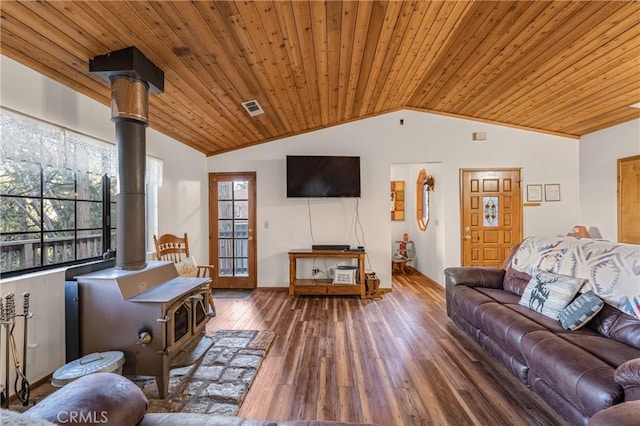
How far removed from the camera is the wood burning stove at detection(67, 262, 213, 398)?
2039 millimetres

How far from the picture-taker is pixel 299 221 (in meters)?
4.98

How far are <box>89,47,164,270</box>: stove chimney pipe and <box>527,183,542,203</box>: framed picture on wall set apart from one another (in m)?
5.52

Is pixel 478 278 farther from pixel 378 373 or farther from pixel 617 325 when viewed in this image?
pixel 378 373

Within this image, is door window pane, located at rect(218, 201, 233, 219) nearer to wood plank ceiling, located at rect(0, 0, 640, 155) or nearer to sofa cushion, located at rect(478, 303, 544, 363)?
wood plank ceiling, located at rect(0, 0, 640, 155)

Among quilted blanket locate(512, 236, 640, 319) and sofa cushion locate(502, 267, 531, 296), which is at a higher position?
Result: quilted blanket locate(512, 236, 640, 319)

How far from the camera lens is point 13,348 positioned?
1.89 meters

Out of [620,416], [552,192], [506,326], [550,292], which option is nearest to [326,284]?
[506,326]

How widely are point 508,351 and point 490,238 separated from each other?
3.12m

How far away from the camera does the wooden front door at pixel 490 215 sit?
16.1 feet

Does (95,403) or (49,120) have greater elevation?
(49,120)

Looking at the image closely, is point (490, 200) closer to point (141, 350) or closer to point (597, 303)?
point (597, 303)

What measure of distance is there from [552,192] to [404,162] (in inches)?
100

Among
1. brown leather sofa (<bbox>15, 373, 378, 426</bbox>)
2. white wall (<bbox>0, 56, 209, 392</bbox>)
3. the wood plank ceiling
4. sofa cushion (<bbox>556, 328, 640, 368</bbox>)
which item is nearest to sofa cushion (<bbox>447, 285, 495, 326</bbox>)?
sofa cushion (<bbox>556, 328, 640, 368</bbox>)

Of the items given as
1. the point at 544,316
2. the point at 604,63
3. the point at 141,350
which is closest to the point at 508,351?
the point at 544,316
